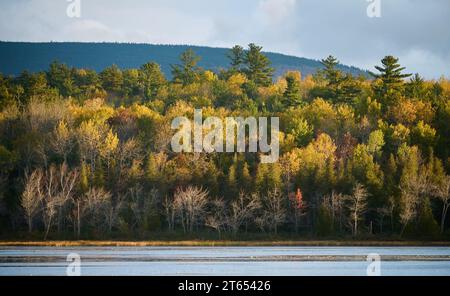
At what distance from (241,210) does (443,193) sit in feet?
63.7

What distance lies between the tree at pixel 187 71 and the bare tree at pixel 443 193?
61683 mm

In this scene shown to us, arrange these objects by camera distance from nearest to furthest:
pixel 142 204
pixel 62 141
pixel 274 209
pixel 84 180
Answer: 1. pixel 274 209
2. pixel 84 180
3. pixel 142 204
4. pixel 62 141

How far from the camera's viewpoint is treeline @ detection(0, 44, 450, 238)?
87.2 metres

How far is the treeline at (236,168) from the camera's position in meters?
87.2

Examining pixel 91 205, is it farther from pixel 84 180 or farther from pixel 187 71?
pixel 187 71

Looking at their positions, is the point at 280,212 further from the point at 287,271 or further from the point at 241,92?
the point at 241,92

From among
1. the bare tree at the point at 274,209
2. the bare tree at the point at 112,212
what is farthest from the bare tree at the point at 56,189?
the bare tree at the point at 274,209

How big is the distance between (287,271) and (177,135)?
5264cm

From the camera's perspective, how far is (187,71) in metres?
145

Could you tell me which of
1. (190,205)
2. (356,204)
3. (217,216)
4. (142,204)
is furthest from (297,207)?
(142,204)

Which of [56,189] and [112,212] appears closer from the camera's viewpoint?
[112,212]

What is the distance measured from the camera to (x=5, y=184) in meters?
94.0

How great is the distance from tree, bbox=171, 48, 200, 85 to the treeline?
16.5 m

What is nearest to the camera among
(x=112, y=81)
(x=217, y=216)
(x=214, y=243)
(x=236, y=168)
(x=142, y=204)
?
(x=214, y=243)
